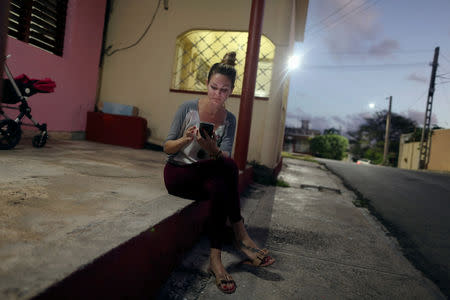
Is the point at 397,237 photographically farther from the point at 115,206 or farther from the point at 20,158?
the point at 20,158

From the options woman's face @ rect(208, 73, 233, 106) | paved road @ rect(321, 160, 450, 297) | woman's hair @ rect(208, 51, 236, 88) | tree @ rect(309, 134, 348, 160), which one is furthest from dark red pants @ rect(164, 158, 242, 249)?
tree @ rect(309, 134, 348, 160)

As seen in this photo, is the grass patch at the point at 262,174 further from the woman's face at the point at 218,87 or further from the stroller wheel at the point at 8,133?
the stroller wheel at the point at 8,133

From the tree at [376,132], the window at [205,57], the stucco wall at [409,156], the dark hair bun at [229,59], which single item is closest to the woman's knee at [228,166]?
the dark hair bun at [229,59]

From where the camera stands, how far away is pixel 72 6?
4387 mm

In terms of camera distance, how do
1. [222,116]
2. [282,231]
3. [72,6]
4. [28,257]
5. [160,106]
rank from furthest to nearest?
[160,106], [72,6], [282,231], [222,116], [28,257]

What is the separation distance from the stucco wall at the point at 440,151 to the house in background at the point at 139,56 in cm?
1583

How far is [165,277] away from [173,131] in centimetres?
85

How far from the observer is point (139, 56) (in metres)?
5.36

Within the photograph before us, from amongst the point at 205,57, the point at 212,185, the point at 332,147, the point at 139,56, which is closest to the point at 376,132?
the point at 332,147

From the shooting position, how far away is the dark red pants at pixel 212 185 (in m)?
1.59

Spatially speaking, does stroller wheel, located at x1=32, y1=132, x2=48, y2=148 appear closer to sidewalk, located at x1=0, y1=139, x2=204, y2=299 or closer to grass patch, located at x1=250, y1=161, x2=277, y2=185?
sidewalk, located at x1=0, y1=139, x2=204, y2=299

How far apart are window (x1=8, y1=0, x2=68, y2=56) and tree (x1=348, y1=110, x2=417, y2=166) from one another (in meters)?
34.1

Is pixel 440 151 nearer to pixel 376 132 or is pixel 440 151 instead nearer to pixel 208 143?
pixel 208 143

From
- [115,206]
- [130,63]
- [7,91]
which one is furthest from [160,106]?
[115,206]
